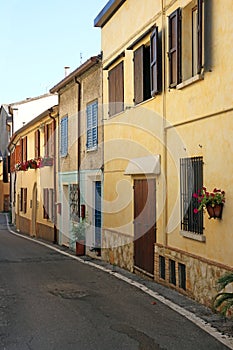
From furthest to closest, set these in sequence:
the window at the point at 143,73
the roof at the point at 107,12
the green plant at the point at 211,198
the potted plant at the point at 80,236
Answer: the potted plant at the point at 80,236 → the roof at the point at 107,12 → the window at the point at 143,73 → the green plant at the point at 211,198

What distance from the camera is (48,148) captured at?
2542 centimetres

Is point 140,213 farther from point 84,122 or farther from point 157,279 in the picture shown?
point 84,122

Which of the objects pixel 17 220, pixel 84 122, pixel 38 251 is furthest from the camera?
pixel 17 220

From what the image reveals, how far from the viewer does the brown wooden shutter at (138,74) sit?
13.2 m

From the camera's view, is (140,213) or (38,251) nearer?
(140,213)

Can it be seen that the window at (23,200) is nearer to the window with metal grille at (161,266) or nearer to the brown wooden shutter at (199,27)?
the window with metal grille at (161,266)

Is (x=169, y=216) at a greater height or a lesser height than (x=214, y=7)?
lesser

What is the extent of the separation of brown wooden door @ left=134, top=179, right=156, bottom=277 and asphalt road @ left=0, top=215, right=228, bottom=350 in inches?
29.7

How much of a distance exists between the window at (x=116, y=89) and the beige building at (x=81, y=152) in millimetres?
1126

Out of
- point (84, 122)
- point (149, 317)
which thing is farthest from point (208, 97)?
point (84, 122)

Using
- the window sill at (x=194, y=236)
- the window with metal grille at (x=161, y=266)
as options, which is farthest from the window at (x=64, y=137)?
the window sill at (x=194, y=236)

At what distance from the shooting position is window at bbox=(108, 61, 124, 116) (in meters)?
15.0

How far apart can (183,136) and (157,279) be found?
3175mm

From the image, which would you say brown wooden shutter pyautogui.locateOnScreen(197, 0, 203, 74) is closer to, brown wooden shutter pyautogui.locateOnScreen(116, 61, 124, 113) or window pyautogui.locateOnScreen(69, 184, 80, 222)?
brown wooden shutter pyautogui.locateOnScreen(116, 61, 124, 113)
